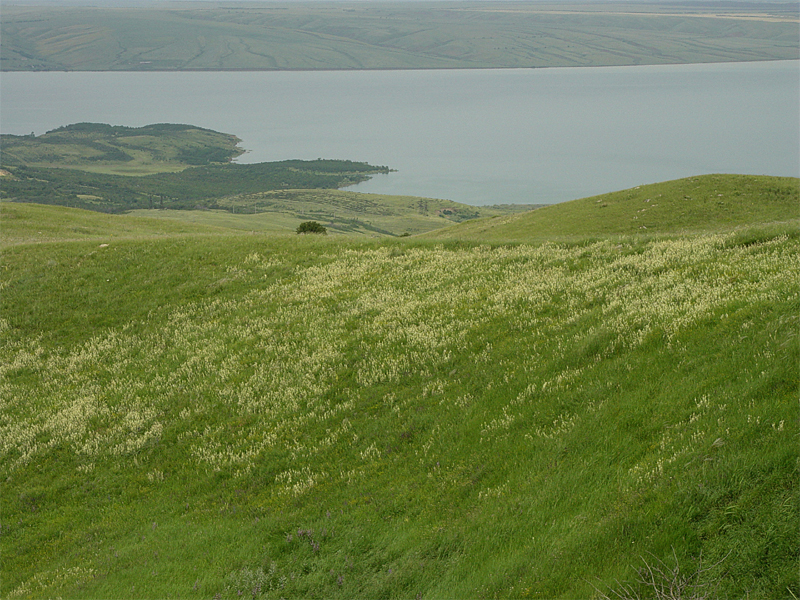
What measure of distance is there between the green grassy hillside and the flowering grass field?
2402 cm

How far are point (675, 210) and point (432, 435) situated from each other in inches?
1694

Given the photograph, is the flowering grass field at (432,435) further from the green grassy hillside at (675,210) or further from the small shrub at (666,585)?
the green grassy hillside at (675,210)

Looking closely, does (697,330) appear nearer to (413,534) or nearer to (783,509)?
(783,509)

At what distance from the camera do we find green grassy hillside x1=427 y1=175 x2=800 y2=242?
4569 cm

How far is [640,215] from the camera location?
49500 mm

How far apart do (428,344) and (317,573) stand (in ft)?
27.8

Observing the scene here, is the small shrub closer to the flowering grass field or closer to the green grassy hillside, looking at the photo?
the flowering grass field

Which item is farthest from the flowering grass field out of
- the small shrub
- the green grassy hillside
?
the green grassy hillside

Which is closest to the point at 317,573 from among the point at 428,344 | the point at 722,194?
the point at 428,344

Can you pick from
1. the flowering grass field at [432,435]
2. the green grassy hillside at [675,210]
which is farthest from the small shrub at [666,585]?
the green grassy hillside at [675,210]

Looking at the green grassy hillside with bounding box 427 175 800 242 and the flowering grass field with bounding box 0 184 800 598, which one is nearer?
the flowering grass field with bounding box 0 184 800 598

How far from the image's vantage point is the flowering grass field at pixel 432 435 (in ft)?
28.6

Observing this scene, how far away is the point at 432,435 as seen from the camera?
13281mm

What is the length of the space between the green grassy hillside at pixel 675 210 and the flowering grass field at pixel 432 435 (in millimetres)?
24017
